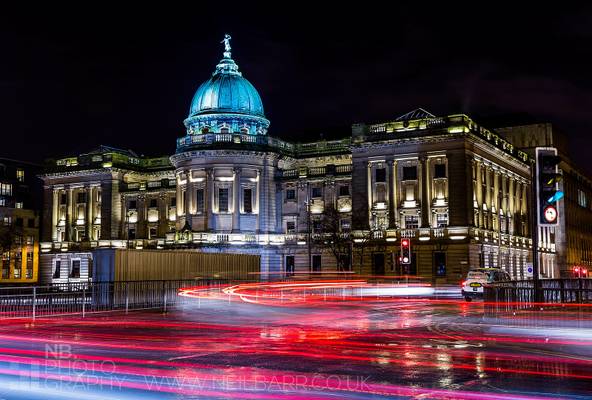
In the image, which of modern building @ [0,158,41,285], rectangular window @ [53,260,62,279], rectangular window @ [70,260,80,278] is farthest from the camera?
modern building @ [0,158,41,285]

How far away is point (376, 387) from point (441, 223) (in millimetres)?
64515

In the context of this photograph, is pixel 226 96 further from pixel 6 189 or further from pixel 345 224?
pixel 6 189

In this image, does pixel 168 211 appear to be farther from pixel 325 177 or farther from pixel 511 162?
pixel 511 162

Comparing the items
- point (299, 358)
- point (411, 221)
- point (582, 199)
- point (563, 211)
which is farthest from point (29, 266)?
point (299, 358)

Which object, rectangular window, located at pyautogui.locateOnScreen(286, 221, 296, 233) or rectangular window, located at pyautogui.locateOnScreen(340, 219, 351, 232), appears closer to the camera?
rectangular window, located at pyautogui.locateOnScreen(340, 219, 351, 232)

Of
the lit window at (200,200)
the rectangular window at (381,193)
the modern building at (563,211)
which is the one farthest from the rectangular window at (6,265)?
the modern building at (563,211)

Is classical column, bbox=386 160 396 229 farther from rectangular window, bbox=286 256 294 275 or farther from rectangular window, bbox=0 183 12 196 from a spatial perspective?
rectangular window, bbox=0 183 12 196

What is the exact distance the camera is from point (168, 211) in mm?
94812

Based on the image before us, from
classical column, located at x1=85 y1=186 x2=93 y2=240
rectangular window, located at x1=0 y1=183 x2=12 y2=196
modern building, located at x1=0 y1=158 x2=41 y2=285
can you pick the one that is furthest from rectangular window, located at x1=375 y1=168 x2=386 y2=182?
rectangular window, located at x1=0 y1=183 x2=12 y2=196

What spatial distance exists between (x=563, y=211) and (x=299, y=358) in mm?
99017

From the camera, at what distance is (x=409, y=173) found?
78125mm

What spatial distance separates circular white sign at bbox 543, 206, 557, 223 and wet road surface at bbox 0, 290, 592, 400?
2810 mm

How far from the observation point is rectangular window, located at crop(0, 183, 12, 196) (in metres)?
118

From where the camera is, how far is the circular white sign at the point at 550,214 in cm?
2111
